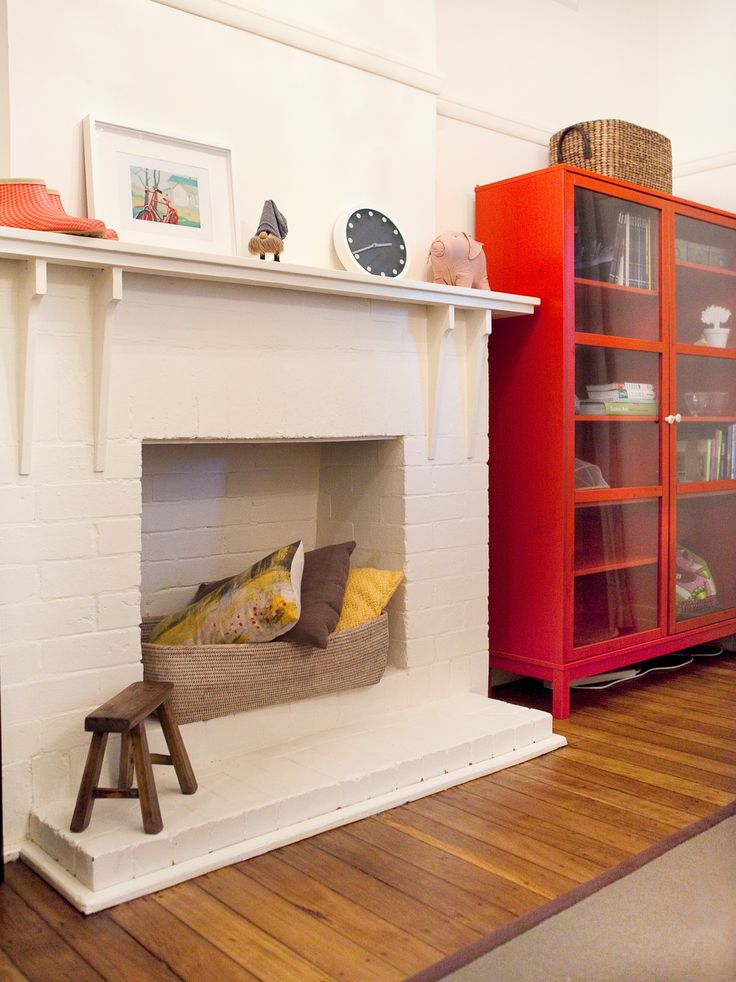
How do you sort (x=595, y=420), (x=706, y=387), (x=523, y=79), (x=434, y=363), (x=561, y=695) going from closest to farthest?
(x=434, y=363) → (x=561, y=695) → (x=595, y=420) → (x=523, y=79) → (x=706, y=387)

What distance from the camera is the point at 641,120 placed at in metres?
4.07

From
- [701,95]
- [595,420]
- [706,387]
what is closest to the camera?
[595,420]

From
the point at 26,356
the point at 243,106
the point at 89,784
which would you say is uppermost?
the point at 243,106

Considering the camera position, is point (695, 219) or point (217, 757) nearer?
point (217, 757)

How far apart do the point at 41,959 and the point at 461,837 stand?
93 centimetres

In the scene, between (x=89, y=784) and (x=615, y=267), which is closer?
(x=89, y=784)

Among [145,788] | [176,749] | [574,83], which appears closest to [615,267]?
[574,83]

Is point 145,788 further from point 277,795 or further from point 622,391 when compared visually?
point 622,391

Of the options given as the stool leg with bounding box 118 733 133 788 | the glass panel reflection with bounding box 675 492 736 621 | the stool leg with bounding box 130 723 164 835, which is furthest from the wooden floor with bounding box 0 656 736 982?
the glass panel reflection with bounding box 675 492 736 621

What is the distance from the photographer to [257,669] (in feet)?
7.83

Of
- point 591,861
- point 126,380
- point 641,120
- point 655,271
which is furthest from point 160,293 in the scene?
point 641,120

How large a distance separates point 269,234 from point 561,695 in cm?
170

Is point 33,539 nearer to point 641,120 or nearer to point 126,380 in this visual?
point 126,380

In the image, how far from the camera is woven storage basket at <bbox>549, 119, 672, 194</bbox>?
3.30 meters
